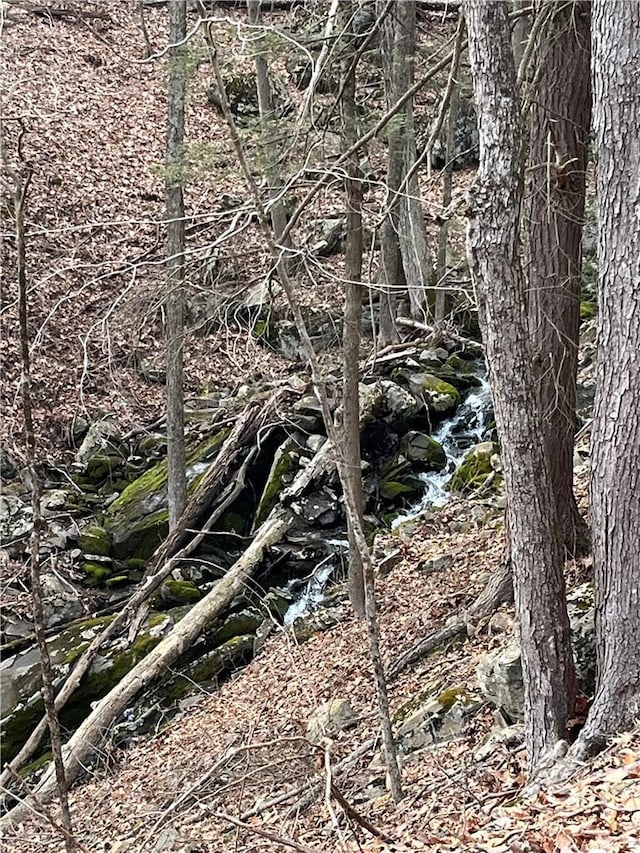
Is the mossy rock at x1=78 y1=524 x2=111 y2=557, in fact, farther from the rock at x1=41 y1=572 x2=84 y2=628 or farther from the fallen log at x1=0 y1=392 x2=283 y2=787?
the fallen log at x1=0 y1=392 x2=283 y2=787

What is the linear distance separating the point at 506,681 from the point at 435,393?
7705mm

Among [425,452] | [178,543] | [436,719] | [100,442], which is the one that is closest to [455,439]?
[425,452]

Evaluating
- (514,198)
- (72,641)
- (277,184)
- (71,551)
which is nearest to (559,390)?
(514,198)

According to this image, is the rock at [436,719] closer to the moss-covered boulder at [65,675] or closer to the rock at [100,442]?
the moss-covered boulder at [65,675]

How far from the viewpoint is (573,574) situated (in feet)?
18.0

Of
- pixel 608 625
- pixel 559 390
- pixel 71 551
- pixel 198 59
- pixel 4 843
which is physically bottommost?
pixel 4 843

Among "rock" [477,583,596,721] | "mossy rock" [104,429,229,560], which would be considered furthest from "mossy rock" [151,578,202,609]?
"rock" [477,583,596,721]

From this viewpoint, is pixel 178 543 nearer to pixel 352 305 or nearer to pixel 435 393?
pixel 352 305

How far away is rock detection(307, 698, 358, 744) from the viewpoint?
20.3 feet

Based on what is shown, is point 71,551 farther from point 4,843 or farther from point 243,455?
point 4,843

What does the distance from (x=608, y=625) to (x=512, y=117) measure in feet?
8.30

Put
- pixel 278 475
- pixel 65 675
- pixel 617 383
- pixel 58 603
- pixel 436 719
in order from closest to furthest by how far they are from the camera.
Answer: pixel 617 383 → pixel 436 719 → pixel 65 675 → pixel 58 603 → pixel 278 475

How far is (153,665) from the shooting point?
790cm

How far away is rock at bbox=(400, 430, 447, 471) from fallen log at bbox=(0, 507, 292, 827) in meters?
2.60
